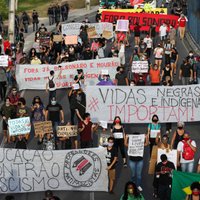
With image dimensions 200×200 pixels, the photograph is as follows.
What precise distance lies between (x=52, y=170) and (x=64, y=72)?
8.96 metres

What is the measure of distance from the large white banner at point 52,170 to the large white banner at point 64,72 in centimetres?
856

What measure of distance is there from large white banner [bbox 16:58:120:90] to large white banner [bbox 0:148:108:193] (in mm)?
8562

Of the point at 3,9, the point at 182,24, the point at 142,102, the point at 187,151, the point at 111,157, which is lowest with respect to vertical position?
the point at 111,157

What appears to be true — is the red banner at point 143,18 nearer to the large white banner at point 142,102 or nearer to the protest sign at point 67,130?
the large white banner at point 142,102

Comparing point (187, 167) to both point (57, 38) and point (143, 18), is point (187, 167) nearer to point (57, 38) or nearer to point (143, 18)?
point (57, 38)

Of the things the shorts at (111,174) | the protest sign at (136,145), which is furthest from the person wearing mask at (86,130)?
the shorts at (111,174)

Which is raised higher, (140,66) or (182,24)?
(182,24)

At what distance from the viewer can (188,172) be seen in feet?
42.9

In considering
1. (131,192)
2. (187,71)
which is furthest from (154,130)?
(187,71)

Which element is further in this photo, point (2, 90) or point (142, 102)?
point (2, 90)

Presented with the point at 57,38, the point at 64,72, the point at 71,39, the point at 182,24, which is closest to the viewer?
the point at 64,72

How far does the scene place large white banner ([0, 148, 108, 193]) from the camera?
43.2 ft

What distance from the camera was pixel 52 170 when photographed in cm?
1329

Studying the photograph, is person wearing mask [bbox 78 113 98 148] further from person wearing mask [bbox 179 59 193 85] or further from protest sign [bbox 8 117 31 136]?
person wearing mask [bbox 179 59 193 85]
